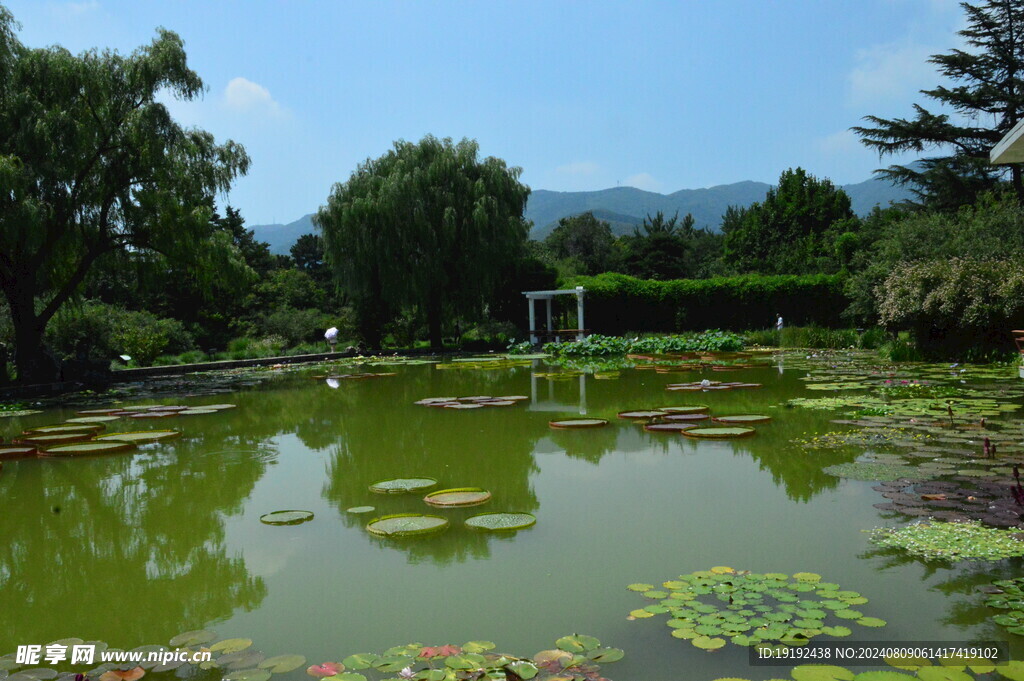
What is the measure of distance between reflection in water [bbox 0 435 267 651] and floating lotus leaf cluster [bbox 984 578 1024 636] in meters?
3.30

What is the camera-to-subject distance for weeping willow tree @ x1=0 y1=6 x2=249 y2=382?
46.0 feet

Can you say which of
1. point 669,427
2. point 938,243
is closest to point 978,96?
point 938,243

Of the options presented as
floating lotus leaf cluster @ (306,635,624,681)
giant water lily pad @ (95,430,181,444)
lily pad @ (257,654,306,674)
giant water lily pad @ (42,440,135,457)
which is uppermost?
giant water lily pad @ (95,430,181,444)

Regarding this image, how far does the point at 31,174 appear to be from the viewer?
13.5 m

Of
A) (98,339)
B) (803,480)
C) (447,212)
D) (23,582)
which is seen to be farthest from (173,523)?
(447,212)

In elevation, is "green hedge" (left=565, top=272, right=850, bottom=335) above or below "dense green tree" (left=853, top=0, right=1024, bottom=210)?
below

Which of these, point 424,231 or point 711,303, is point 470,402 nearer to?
point 424,231

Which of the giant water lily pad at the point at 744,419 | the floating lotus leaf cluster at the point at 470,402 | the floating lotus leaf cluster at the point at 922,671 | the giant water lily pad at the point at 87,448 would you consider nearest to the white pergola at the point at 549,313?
the floating lotus leaf cluster at the point at 470,402

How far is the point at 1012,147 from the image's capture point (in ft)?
25.1

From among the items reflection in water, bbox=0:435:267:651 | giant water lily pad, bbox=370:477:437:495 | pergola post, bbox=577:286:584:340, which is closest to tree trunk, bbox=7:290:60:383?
reflection in water, bbox=0:435:267:651

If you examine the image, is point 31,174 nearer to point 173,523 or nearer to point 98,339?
point 98,339

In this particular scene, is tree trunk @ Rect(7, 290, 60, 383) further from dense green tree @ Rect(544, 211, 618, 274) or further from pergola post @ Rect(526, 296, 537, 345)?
dense green tree @ Rect(544, 211, 618, 274)

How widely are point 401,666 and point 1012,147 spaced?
7.79m

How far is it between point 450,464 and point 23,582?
3.37m
